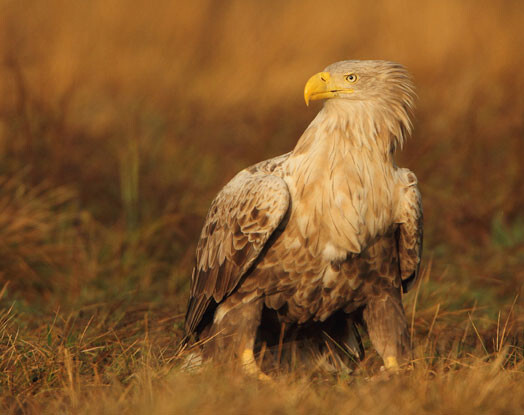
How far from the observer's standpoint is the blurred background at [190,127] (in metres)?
6.08

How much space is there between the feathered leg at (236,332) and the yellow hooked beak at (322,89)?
1.06 m

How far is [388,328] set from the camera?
419cm

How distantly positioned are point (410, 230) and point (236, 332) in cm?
100

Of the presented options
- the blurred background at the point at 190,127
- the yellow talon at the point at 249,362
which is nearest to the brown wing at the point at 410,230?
the blurred background at the point at 190,127

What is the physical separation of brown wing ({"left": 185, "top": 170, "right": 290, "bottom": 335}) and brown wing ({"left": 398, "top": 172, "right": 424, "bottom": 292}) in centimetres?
61

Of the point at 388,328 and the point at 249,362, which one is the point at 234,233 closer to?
the point at 249,362

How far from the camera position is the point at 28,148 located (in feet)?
22.1

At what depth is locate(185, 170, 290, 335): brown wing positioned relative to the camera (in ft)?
13.1

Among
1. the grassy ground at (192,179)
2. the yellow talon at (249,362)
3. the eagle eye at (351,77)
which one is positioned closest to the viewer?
the grassy ground at (192,179)

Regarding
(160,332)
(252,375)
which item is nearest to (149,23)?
(160,332)

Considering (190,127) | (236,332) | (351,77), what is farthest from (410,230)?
(190,127)

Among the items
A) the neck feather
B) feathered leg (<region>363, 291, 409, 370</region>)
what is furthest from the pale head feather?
feathered leg (<region>363, 291, 409, 370</region>)

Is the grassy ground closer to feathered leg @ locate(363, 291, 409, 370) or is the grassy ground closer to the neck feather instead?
feathered leg @ locate(363, 291, 409, 370)

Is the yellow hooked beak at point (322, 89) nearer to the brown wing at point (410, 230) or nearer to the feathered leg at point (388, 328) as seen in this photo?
the brown wing at point (410, 230)
